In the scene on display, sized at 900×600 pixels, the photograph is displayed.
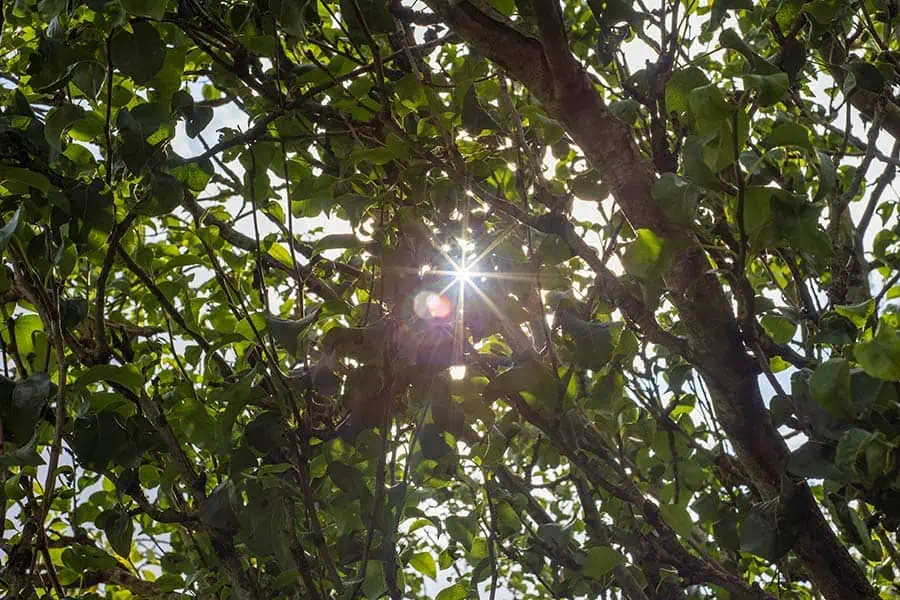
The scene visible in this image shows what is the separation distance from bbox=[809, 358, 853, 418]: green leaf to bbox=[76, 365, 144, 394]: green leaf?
0.86m

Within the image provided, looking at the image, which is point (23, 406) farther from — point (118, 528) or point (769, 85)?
point (769, 85)

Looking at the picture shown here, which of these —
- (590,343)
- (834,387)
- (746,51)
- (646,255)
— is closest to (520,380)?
(590,343)

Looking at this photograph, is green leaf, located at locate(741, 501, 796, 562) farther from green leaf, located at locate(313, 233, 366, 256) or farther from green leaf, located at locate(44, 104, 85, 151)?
green leaf, located at locate(44, 104, 85, 151)

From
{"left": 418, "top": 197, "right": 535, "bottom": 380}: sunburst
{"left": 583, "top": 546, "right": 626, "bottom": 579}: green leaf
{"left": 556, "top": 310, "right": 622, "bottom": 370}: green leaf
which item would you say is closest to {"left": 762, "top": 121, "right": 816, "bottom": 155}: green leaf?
{"left": 556, "top": 310, "right": 622, "bottom": 370}: green leaf

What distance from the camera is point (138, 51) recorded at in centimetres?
102

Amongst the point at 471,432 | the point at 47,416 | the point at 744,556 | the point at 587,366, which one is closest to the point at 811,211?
the point at 587,366

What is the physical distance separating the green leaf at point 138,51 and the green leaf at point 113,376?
15.4 inches

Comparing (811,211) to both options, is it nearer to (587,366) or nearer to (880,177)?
(587,366)

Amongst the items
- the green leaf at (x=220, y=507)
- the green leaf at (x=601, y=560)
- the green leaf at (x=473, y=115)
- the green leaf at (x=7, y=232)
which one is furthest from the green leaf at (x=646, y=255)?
the green leaf at (x=7, y=232)

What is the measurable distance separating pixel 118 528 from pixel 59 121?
2.09 feet

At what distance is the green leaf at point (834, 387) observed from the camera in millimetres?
784

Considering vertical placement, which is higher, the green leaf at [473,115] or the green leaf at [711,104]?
the green leaf at [473,115]

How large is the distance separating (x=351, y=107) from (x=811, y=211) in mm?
700

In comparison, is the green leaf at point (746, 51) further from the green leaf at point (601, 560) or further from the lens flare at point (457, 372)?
the green leaf at point (601, 560)
